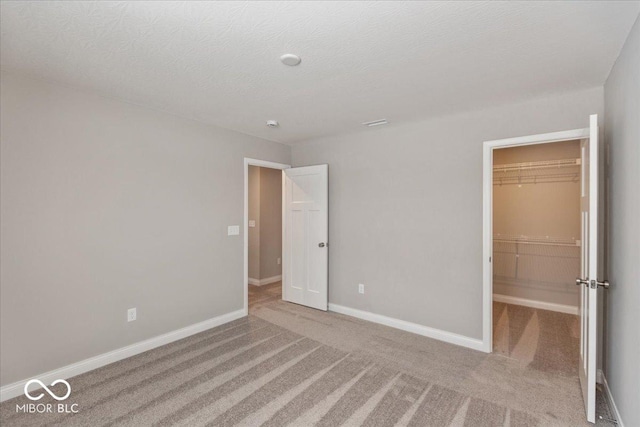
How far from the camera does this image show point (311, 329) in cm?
365

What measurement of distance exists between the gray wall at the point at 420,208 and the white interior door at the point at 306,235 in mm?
148

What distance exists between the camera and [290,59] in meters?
2.09

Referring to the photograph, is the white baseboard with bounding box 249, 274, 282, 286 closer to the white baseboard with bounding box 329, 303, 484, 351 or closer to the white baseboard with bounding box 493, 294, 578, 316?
the white baseboard with bounding box 329, 303, 484, 351

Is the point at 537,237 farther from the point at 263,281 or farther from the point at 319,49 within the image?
the point at 263,281

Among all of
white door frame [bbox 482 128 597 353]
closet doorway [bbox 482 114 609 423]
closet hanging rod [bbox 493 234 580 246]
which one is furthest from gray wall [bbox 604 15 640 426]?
closet hanging rod [bbox 493 234 580 246]

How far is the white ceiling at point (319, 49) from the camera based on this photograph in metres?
1.61

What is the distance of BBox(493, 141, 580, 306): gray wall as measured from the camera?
428 cm

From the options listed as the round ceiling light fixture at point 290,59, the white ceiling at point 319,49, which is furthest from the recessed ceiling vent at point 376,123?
the round ceiling light fixture at point 290,59

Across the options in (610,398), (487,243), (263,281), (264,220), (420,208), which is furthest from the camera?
(264,220)

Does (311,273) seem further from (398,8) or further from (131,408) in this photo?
(398,8)

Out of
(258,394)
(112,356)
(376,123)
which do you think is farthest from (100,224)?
(376,123)

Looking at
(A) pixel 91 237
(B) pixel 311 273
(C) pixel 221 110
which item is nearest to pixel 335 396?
(B) pixel 311 273

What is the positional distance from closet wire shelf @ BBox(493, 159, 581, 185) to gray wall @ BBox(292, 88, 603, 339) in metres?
1.97

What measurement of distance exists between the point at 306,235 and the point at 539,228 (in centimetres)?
343
